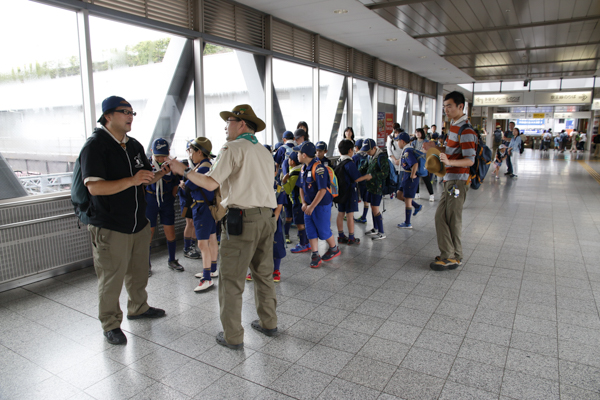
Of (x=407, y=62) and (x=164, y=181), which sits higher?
(x=407, y=62)

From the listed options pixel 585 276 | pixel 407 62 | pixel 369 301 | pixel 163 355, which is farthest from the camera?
pixel 407 62

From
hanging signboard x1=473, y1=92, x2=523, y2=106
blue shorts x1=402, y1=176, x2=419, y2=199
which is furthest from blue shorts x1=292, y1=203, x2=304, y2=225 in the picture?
hanging signboard x1=473, y1=92, x2=523, y2=106

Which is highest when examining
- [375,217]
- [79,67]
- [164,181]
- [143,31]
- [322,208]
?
[143,31]

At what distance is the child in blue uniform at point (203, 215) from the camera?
163 inches

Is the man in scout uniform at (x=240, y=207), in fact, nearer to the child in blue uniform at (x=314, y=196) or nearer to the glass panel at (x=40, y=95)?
the child in blue uniform at (x=314, y=196)

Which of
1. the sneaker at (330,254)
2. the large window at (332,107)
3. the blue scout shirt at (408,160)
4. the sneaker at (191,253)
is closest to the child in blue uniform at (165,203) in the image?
the sneaker at (191,253)

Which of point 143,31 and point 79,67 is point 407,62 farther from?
point 79,67

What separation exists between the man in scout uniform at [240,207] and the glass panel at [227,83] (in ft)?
14.3

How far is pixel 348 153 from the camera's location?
569 cm

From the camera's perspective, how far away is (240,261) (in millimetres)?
2943

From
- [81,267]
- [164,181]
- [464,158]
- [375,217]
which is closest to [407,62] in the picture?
[375,217]

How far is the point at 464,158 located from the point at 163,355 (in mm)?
3860

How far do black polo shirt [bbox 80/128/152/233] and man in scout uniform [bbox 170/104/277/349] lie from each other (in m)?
0.65

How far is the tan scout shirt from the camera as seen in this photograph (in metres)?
2.83
